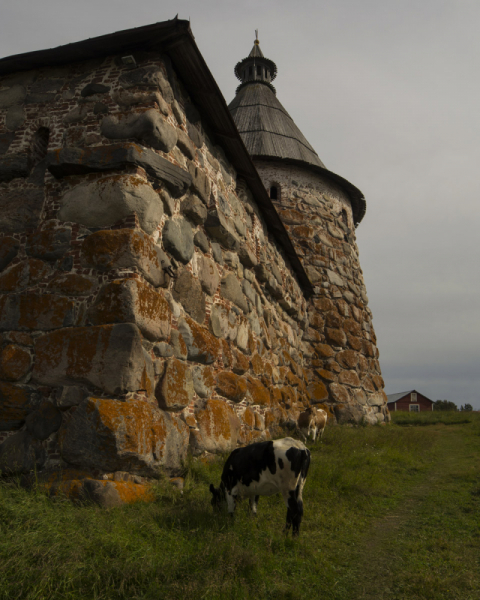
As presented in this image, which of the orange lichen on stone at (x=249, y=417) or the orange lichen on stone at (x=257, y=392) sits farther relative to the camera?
the orange lichen on stone at (x=257, y=392)

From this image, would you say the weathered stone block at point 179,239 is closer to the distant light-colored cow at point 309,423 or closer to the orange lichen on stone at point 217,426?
the orange lichen on stone at point 217,426

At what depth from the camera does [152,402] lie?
12.6 feet

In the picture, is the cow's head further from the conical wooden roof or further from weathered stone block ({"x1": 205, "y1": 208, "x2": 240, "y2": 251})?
the conical wooden roof

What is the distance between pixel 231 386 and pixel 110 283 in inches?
92.2

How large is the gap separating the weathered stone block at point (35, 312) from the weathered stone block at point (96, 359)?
15 centimetres

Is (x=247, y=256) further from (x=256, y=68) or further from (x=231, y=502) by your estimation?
(x=256, y=68)

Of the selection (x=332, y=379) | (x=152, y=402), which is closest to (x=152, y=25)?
(x=152, y=402)

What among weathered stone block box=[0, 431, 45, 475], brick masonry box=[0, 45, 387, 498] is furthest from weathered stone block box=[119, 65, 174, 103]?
weathered stone block box=[0, 431, 45, 475]

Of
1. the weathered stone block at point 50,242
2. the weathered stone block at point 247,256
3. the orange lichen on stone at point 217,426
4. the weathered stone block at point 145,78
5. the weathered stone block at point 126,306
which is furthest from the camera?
the weathered stone block at point 247,256

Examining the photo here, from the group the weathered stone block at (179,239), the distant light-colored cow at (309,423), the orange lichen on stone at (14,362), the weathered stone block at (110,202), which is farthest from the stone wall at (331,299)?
the orange lichen on stone at (14,362)

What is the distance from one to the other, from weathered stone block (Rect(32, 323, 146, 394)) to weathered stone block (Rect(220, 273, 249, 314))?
7.47ft

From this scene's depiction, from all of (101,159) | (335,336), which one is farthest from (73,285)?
(335,336)

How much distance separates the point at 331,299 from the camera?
12.1 meters

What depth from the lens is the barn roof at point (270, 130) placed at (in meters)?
12.6
